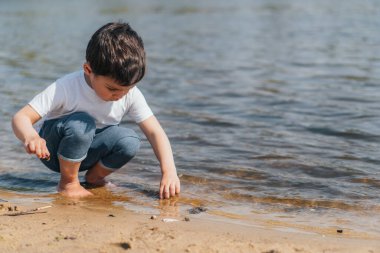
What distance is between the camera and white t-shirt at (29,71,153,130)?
3955 millimetres

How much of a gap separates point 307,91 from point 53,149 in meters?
4.27

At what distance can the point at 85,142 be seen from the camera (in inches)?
156

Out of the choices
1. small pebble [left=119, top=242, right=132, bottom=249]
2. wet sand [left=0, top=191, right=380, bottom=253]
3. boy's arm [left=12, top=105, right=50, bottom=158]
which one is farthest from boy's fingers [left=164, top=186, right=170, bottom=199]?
small pebble [left=119, top=242, right=132, bottom=249]

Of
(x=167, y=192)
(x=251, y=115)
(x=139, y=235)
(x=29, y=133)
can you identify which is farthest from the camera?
(x=251, y=115)

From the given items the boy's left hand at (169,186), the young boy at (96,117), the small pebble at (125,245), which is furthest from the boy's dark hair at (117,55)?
the small pebble at (125,245)

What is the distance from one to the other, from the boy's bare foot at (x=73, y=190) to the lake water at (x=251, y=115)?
13cm

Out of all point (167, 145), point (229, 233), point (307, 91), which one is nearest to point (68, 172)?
point (167, 145)

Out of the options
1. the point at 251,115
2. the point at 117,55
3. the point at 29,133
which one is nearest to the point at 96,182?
the point at 29,133

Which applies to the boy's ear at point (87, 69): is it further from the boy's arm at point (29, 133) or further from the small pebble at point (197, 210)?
the small pebble at point (197, 210)

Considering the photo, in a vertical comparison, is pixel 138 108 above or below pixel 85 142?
above

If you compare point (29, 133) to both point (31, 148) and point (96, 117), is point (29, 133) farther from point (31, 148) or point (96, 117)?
point (96, 117)

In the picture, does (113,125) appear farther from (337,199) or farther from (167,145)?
(337,199)

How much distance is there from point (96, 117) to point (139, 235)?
1256 mm

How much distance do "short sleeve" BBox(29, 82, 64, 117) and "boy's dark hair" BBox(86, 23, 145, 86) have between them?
0.30m
